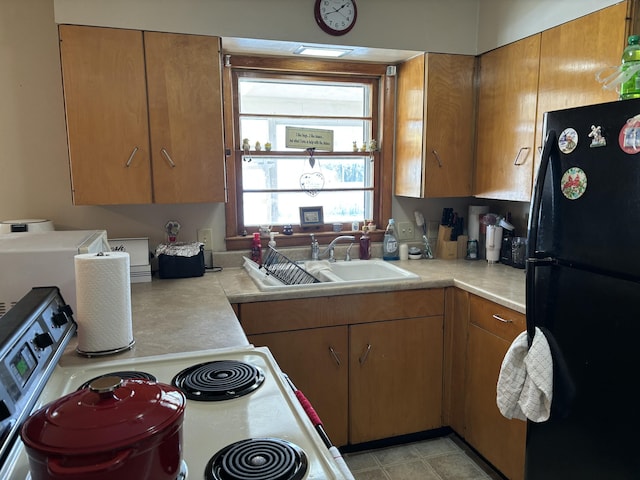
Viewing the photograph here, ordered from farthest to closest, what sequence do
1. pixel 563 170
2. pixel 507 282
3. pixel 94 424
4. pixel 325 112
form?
pixel 325 112 → pixel 507 282 → pixel 563 170 → pixel 94 424

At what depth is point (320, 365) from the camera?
7.49 feet

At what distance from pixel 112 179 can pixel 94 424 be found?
1.69 metres

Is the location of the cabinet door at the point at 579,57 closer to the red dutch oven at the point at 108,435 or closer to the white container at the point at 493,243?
the white container at the point at 493,243

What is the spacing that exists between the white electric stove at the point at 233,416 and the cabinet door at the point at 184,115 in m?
1.11

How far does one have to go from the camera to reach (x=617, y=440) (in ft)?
4.75

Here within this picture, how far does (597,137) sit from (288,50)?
163 centimetres

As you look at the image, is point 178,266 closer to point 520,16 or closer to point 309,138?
point 309,138

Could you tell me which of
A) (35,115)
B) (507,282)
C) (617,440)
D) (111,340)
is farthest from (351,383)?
(35,115)

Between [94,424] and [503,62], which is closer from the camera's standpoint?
[94,424]

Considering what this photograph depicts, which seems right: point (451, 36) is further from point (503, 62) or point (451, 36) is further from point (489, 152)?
point (489, 152)

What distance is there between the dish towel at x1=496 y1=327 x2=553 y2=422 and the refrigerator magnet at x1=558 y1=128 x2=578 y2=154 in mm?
631

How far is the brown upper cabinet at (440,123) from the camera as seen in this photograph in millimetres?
2561

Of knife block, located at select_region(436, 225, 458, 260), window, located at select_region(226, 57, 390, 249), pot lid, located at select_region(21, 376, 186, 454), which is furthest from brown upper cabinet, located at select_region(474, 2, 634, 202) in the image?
pot lid, located at select_region(21, 376, 186, 454)

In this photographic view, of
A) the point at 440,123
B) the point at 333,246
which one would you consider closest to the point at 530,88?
the point at 440,123
